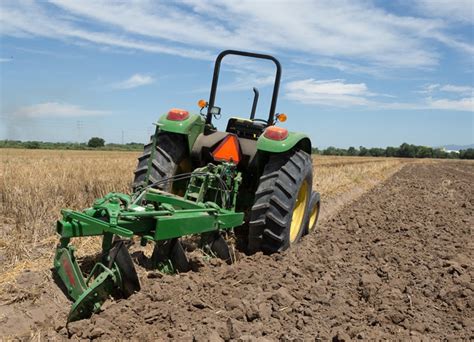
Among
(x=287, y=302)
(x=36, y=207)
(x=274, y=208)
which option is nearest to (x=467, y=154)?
(x=274, y=208)

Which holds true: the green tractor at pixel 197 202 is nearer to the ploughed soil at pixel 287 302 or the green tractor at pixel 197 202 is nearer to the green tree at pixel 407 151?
the ploughed soil at pixel 287 302

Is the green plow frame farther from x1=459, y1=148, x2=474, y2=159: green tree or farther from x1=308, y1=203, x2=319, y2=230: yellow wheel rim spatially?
x1=459, y1=148, x2=474, y2=159: green tree

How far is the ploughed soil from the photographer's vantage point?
9.75 feet

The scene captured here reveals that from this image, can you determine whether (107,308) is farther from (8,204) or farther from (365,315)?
(8,204)

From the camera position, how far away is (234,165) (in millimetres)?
5086

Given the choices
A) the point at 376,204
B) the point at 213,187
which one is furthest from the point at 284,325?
the point at 376,204

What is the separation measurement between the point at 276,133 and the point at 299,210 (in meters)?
1.33

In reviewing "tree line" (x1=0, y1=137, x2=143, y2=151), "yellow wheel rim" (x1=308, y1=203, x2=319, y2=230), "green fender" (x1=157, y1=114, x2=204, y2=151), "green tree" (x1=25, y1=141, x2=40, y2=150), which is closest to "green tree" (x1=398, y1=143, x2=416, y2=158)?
"tree line" (x1=0, y1=137, x2=143, y2=151)

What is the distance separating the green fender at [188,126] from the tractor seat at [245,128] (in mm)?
468

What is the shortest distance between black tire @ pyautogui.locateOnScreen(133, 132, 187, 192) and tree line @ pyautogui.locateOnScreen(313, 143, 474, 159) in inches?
2528

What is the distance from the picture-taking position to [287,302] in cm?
341

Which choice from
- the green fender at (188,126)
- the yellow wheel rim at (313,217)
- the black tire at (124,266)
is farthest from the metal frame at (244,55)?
the black tire at (124,266)

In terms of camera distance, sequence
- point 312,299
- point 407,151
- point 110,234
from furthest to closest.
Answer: point 407,151 → point 312,299 → point 110,234

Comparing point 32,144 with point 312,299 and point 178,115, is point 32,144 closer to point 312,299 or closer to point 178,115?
point 178,115
